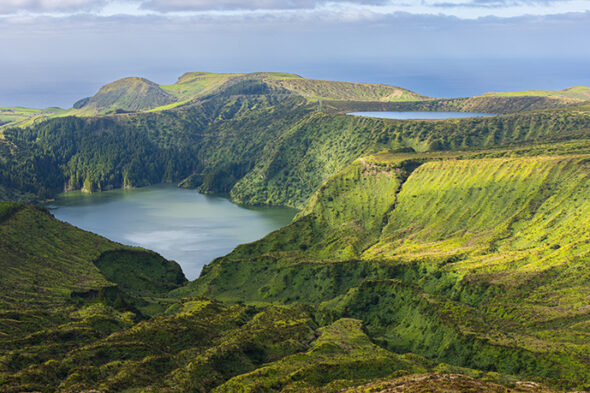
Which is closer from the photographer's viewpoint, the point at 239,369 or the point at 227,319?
the point at 239,369

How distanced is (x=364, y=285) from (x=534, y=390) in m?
105

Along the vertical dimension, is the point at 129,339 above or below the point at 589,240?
below

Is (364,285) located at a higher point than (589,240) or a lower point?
lower

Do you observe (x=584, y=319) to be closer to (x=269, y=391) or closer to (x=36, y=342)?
(x=269, y=391)

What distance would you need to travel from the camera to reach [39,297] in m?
179

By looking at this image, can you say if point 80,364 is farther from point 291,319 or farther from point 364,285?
point 364,285

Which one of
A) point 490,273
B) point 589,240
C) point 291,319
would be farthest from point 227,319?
point 589,240

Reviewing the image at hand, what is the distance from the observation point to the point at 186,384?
115312mm

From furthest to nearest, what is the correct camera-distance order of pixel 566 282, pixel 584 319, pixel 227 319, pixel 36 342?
pixel 566 282 → pixel 227 319 → pixel 584 319 → pixel 36 342

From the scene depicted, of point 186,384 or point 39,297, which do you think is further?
point 39,297

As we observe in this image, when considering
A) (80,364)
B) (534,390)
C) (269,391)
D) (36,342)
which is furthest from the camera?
(36,342)

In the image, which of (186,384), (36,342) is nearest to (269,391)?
(186,384)

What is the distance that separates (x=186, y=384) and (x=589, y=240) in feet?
490

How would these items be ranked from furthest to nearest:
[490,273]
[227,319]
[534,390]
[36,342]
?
[490,273] < [227,319] < [36,342] < [534,390]
